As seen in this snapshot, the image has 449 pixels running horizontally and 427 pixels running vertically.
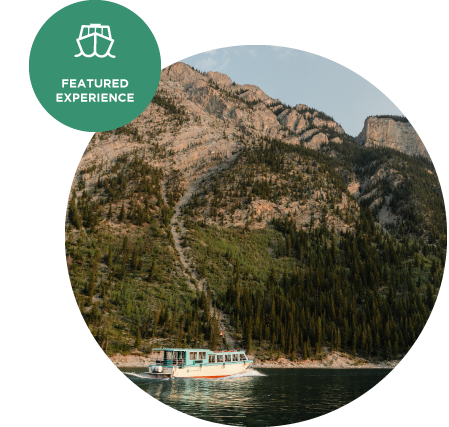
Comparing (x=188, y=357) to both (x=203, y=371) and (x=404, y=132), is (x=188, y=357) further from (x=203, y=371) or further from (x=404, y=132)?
(x=404, y=132)

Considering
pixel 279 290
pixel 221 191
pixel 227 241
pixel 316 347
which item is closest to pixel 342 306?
pixel 316 347

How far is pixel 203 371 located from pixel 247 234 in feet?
98.1

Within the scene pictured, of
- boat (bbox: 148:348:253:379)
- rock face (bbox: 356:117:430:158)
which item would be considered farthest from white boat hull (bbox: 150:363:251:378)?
rock face (bbox: 356:117:430:158)

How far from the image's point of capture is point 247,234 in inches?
1796

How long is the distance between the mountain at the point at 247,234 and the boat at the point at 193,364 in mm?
2884

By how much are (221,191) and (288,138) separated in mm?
27096

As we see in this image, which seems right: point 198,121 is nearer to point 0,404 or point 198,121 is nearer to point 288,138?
point 288,138

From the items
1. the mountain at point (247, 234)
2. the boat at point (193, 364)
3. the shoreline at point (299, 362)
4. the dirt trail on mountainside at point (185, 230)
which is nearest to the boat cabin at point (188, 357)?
the boat at point (193, 364)

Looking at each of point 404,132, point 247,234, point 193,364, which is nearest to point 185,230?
point 247,234

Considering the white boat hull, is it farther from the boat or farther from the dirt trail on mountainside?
the dirt trail on mountainside

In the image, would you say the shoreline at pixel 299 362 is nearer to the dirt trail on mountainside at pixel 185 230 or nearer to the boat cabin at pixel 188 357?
the dirt trail on mountainside at pixel 185 230

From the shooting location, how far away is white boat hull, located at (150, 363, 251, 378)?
589 inches

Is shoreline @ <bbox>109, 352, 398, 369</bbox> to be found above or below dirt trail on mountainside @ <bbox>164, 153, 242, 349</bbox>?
below

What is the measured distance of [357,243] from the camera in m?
30.7
